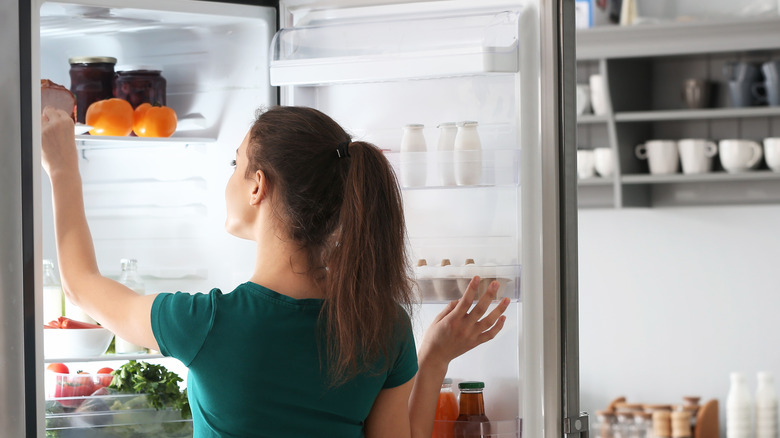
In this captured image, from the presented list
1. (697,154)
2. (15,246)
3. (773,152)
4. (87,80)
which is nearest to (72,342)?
(15,246)

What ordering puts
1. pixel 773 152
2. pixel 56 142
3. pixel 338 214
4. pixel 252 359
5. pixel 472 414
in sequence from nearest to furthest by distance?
pixel 252 359
pixel 338 214
pixel 56 142
pixel 472 414
pixel 773 152

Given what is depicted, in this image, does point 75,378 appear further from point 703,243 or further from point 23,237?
point 703,243

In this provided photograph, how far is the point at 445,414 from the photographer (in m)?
1.63

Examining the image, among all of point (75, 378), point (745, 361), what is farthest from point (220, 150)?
point (745, 361)

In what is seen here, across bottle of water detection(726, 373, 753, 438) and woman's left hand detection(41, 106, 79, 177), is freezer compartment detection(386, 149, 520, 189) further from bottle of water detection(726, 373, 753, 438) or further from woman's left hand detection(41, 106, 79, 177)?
bottle of water detection(726, 373, 753, 438)

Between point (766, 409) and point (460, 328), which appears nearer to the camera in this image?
point (460, 328)

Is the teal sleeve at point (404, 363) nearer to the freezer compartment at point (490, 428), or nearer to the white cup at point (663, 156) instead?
the freezer compartment at point (490, 428)

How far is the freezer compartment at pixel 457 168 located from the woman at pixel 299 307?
301 mm

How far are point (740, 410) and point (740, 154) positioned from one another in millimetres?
862

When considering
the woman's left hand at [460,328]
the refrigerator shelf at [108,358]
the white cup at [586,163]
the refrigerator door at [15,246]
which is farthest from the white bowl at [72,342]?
the white cup at [586,163]

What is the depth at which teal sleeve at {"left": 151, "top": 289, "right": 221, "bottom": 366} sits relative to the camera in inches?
46.5

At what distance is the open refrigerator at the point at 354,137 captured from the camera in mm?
1372

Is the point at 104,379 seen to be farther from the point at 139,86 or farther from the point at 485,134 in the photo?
the point at 485,134

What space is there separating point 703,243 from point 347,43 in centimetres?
203
